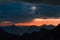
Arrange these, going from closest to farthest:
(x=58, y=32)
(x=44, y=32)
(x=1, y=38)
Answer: (x=1, y=38) < (x=58, y=32) < (x=44, y=32)

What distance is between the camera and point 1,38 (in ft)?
175

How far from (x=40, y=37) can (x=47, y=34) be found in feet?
6.29

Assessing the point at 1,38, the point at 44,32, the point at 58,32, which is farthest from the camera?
the point at 44,32

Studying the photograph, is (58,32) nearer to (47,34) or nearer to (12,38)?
(47,34)

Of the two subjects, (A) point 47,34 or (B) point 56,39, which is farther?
(A) point 47,34

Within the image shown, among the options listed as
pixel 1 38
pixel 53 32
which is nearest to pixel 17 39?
pixel 1 38

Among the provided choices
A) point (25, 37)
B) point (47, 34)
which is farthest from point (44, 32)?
point (25, 37)

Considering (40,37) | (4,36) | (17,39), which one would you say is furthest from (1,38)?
(40,37)

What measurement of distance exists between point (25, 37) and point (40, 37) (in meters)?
6.80

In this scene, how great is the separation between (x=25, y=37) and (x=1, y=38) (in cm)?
1300

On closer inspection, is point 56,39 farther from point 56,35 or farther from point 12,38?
point 12,38

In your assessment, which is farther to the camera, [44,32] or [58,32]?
[44,32]

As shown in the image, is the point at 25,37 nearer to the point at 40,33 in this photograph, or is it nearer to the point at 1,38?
the point at 40,33

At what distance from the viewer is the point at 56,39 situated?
178 ft
